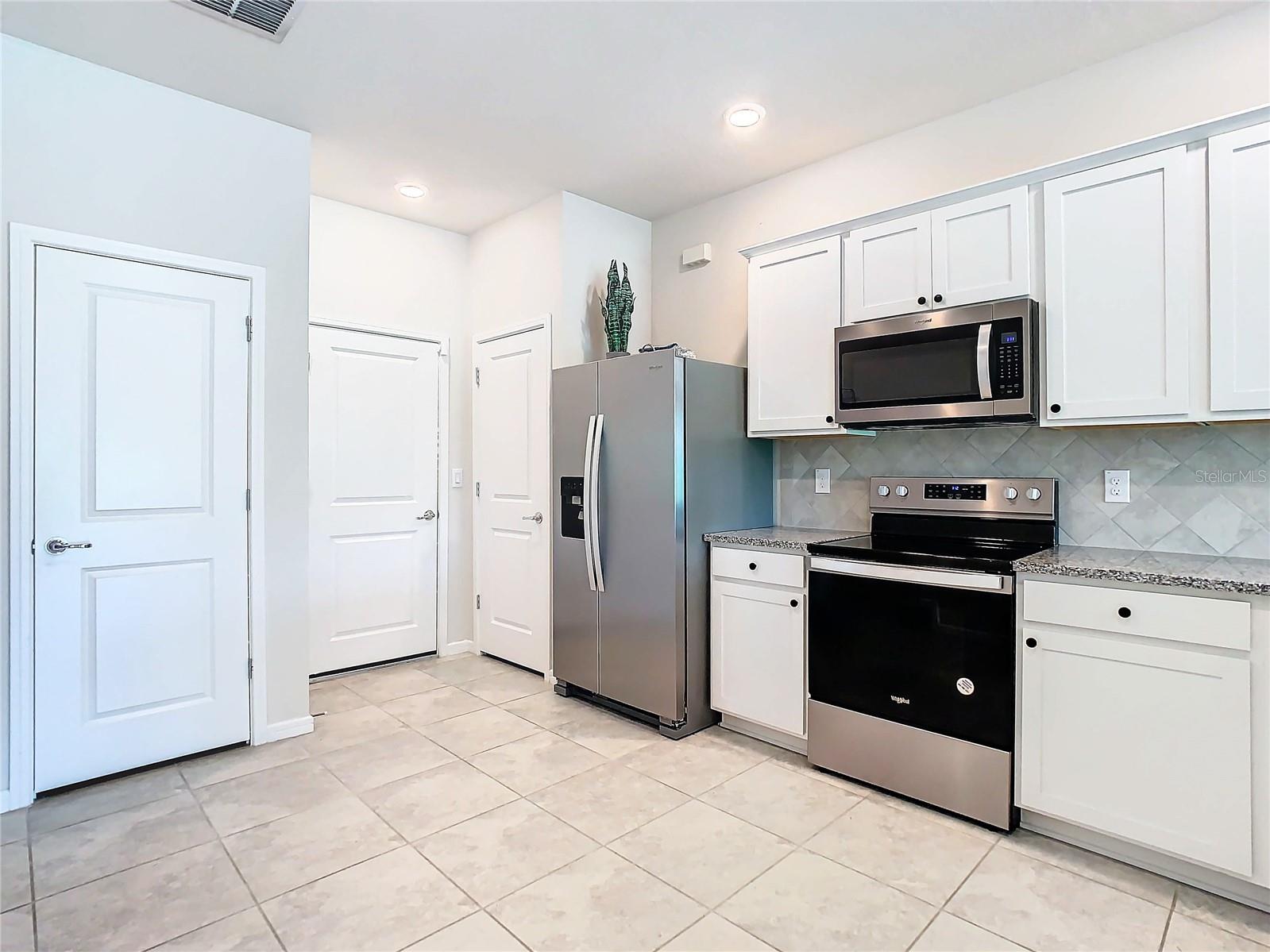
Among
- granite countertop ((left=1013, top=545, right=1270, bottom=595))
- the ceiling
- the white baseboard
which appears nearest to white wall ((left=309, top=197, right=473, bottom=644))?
the ceiling

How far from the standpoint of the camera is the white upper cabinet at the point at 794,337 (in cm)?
311

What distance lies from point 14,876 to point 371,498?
238 centimetres

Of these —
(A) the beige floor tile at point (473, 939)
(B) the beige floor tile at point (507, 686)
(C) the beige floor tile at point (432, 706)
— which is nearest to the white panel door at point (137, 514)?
(C) the beige floor tile at point (432, 706)

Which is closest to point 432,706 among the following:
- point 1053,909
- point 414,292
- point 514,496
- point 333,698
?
point 333,698

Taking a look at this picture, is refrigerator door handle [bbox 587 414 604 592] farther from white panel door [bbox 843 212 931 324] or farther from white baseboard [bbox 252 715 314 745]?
white baseboard [bbox 252 715 314 745]

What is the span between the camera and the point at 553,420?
150 inches

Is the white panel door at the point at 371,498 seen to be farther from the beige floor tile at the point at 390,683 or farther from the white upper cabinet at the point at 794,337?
the white upper cabinet at the point at 794,337

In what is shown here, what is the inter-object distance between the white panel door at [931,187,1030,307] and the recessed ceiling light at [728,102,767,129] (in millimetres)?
882

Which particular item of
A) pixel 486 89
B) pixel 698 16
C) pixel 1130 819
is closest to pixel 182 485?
pixel 486 89

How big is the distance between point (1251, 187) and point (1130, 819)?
6.29 ft

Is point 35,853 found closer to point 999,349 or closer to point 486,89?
point 486,89

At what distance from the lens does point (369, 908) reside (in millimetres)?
1934

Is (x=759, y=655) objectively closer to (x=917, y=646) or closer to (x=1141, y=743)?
(x=917, y=646)

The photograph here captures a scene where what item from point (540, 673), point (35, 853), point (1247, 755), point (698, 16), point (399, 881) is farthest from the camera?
point (540, 673)
